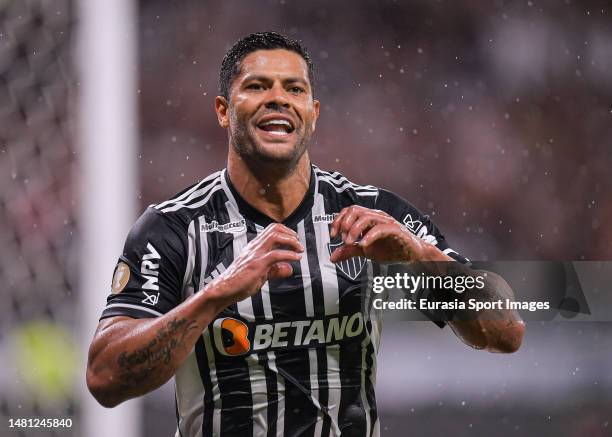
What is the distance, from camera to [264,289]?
3.76 feet

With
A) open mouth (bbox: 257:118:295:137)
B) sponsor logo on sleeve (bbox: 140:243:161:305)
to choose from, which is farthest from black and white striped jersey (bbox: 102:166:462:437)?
open mouth (bbox: 257:118:295:137)

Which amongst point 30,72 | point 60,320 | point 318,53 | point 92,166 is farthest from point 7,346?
point 318,53

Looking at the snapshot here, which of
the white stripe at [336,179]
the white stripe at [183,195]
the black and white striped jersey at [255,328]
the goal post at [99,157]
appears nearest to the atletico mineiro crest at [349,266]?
the black and white striped jersey at [255,328]

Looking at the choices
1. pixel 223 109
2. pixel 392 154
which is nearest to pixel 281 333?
pixel 223 109

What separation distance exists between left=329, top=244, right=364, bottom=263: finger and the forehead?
10.9 inches

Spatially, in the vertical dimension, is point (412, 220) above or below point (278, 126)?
below

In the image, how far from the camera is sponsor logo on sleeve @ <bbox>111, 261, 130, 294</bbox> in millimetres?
1097

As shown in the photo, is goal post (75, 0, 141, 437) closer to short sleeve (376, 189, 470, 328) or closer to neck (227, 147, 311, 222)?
neck (227, 147, 311, 222)

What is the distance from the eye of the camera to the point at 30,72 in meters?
1.33

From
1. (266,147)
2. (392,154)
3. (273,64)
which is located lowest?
(266,147)

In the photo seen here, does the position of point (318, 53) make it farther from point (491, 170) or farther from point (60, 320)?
point (60, 320)

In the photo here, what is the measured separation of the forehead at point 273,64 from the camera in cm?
118

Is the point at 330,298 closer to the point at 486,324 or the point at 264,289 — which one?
the point at 264,289

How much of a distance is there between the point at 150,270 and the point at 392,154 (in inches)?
36.5
